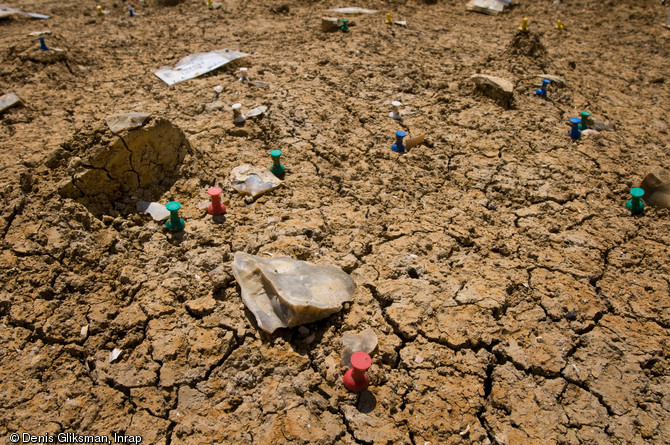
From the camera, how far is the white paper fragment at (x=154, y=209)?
2977 mm

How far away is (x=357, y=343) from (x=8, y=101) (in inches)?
165

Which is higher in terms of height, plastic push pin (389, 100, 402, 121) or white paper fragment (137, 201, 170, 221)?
plastic push pin (389, 100, 402, 121)

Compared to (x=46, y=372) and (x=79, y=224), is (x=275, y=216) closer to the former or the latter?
(x=79, y=224)

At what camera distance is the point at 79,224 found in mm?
2746

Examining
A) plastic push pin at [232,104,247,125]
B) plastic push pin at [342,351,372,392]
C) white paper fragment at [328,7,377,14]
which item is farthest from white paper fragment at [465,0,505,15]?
plastic push pin at [342,351,372,392]

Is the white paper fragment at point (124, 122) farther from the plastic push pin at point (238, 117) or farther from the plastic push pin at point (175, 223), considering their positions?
the plastic push pin at point (238, 117)

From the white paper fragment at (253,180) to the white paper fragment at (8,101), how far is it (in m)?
2.49

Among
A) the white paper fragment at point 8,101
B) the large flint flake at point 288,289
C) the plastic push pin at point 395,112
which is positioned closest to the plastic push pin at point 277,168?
the large flint flake at point 288,289

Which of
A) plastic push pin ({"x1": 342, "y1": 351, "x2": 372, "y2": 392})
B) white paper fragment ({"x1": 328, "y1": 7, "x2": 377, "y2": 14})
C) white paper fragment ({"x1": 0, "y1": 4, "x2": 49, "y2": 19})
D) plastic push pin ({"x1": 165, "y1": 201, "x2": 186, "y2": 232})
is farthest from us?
white paper fragment ({"x1": 328, "y1": 7, "x2": 377, "y2": 14})

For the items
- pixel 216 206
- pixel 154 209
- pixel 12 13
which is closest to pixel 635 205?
pixel 216 206

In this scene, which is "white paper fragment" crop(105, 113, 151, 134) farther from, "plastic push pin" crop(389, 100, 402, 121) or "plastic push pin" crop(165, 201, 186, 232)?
"plastic push pin" crop(389, 100, 402, 121)

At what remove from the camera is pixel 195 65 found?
4910 mm

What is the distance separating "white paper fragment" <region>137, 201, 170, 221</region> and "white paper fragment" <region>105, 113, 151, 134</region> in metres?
0.56

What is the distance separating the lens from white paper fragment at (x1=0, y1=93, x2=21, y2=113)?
400 centimetres
